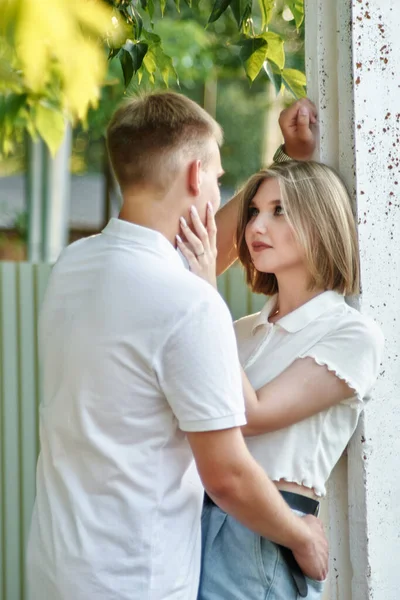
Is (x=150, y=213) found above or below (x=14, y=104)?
below

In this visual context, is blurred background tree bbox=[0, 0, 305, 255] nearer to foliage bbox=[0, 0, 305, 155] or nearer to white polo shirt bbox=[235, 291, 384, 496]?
foliage bbox=[0, 0, 305, 155]

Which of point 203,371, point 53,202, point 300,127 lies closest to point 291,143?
point 300,127

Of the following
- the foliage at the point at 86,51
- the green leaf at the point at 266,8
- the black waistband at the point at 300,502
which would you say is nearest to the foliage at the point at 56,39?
the foliage at the point at 86,51

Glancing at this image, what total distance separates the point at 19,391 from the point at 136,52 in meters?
2.16

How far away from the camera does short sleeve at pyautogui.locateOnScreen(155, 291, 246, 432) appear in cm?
156

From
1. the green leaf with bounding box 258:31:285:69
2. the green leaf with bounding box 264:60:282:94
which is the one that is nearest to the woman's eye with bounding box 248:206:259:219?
the green leaf with bounding box 264:60:282:94

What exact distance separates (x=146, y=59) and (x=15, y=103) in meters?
0.65

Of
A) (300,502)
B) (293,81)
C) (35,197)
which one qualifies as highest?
(35,197)

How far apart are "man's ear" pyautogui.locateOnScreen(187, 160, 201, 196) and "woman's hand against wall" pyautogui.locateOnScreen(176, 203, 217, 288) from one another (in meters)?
0.04

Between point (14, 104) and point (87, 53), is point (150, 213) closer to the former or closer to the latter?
point (87, 53)

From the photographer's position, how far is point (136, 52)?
7.49 feet

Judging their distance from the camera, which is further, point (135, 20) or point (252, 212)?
point (135, 20)

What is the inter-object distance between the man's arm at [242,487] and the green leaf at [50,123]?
1.54 meters

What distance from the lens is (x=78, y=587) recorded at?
1612 millimetres
